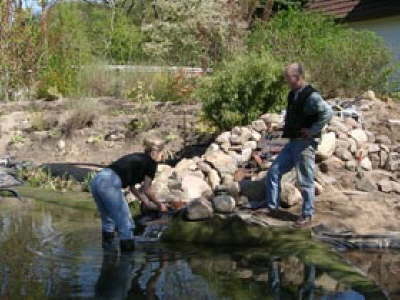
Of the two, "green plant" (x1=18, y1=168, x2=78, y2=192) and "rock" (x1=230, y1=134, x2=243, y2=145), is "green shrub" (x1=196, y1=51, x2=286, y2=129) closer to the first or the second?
"rock" (x1=230, y1=134, x2=243, y2=145)

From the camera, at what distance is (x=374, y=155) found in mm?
10758

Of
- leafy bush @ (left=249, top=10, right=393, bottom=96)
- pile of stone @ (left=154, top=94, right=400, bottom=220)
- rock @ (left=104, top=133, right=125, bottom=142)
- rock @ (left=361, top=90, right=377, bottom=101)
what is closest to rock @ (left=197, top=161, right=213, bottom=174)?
pile of stone @ (left=154, top=94, right=400, bottom=220)

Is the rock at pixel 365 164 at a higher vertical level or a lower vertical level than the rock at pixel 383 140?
lower

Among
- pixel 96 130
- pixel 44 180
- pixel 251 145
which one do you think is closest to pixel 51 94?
pixel 96 130

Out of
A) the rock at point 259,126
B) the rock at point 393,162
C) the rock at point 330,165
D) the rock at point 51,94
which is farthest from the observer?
the rock at point 51,94

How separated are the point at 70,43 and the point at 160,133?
27.9 ft

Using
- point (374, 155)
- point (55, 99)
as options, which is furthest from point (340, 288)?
point (55, 99)

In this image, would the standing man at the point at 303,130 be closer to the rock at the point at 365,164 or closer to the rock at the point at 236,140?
the rock at the point at 365,164

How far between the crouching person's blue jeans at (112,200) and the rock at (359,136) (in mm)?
4750

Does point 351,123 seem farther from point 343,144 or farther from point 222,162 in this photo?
point 222,162

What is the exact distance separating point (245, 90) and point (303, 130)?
4.28m

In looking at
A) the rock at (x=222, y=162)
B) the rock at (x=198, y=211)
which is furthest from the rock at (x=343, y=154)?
the rock at (x=198, y=211)

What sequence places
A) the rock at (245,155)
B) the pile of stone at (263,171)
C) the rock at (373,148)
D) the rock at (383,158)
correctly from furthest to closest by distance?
the rock at (245,155), the rock at (373,148), the rock at (383,158), the pile of stone at (263,171)

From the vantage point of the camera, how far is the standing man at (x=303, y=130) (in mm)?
8320
